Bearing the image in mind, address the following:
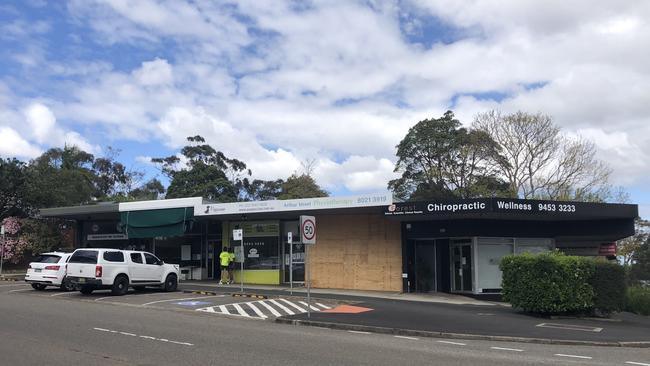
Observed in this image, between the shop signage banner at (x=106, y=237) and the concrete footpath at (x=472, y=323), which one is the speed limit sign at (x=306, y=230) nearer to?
the concrete footpath at (x=472, y=323)

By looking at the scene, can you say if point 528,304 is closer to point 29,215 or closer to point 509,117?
point 509,117

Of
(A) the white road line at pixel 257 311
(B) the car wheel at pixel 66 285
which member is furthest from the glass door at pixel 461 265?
(B) the car wheel at pixel 66 285

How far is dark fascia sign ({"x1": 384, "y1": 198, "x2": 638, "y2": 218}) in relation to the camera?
22188 mm

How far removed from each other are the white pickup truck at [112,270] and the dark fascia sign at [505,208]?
401 inches

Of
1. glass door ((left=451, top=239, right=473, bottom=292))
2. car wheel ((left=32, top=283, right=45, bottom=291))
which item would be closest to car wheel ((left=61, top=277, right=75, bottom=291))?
car wheel ((left=32, top=283, right=45, bottom=291))

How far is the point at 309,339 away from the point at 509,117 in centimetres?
3793

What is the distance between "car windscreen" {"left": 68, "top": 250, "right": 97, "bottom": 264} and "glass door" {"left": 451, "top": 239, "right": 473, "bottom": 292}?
1497 cm

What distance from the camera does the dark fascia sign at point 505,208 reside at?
72.8ft

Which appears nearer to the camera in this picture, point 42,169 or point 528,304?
point 528,304

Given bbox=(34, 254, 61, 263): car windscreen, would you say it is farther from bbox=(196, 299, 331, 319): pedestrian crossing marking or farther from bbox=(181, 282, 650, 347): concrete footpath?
bbox=(181, 282, 650, 347): concrete footpath

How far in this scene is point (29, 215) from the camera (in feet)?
147

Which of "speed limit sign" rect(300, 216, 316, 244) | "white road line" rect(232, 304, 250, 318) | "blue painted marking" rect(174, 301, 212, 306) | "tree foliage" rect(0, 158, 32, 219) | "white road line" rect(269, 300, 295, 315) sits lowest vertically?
A: "white road line" rect(269, 300, 295, 315)

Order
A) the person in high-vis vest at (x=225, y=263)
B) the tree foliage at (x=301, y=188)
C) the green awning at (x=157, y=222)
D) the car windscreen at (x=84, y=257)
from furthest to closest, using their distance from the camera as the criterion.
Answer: the tree foliage at (x=301, y=188) < the green awning at (x=157, y=222) < the person in high-vis vest at (x=225, y=263) < the car windscreen at (x=84, y=257)

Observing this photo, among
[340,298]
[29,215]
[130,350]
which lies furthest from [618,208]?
[29,215]
